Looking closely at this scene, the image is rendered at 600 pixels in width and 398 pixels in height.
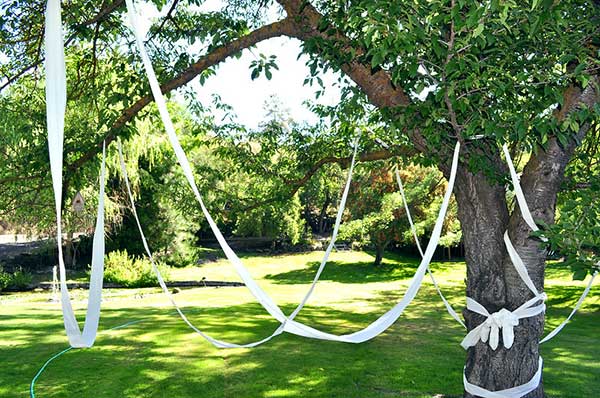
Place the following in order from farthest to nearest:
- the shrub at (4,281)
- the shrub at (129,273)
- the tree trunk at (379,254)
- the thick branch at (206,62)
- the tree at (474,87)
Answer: the tree trunk at (379,254), the shrub at (129,273), the shrub at (4,281), the thick branch at (206,62), the tree at (474,87)

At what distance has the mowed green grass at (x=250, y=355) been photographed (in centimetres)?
482

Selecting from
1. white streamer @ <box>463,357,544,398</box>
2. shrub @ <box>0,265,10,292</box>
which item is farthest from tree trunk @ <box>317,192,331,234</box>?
white streamer @ <box>463,357,544,398</box>

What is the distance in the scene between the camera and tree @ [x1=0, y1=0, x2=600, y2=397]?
2.59 meters

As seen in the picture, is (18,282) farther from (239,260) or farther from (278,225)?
(239,260)

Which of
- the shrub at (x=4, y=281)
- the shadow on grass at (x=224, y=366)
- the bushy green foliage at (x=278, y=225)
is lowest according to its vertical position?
the shadow on grass at (x=224, y=366)

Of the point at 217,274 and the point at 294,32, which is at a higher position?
the point at 294,32

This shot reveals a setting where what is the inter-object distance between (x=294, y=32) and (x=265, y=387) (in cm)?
292

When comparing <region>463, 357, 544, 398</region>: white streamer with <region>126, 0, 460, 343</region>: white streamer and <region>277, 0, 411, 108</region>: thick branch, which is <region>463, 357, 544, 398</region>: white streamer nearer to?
<region>126, 0, 460, 343</region>: white streamer

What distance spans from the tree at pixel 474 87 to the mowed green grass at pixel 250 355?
137 cm

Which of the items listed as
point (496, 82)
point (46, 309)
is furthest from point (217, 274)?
point (496, 82)

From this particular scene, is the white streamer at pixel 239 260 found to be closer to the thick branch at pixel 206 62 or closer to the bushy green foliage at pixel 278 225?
the thick branch at pixel 206 62

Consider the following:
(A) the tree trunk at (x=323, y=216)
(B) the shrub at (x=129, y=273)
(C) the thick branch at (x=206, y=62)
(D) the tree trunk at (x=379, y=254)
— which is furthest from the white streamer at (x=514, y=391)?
(A) the tree trunk at (x=323, y=216)

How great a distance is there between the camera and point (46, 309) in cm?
879

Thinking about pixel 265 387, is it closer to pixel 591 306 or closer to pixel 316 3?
pixel 316 3
